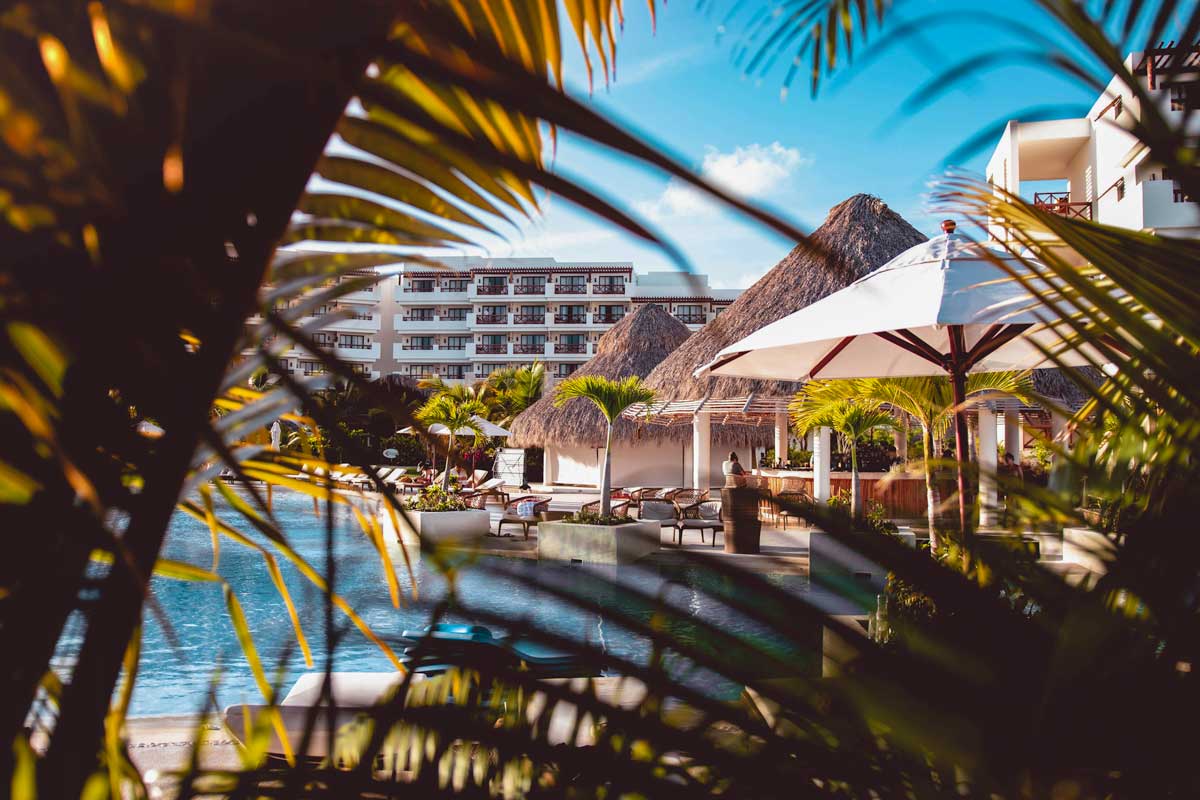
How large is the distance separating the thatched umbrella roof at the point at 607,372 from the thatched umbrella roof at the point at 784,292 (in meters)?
4.96

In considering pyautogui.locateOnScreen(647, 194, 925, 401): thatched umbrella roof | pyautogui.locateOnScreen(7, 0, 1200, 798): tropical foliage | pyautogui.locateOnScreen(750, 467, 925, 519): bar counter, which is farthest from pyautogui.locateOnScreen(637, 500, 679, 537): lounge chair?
pyautogui.locateOnScreen(7, 0, 1200, 798): tropical foliage

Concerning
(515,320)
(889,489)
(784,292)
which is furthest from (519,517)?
(515,320)

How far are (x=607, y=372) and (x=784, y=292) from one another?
12.5m

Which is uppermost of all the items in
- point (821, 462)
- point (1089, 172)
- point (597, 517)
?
point (1089, 172)

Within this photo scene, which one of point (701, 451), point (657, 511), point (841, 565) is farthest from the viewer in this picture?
point (701, 451)

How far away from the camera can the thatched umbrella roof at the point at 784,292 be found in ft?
54.4

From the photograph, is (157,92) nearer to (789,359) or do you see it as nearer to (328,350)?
(328,350)

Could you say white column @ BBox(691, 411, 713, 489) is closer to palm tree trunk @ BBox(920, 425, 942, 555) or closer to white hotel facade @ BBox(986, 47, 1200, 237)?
white hotel facade @ BBox(986, 47, 1200, 237)

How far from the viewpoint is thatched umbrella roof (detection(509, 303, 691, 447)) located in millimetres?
25734

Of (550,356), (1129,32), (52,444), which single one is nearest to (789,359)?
(1129,32)

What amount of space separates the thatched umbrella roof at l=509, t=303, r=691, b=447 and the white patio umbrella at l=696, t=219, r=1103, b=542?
668 inches

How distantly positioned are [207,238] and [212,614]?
10248 millimetres

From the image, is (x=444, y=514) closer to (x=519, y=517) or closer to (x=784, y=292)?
(x=519, y=517)

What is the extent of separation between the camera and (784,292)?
1692 centimetres
